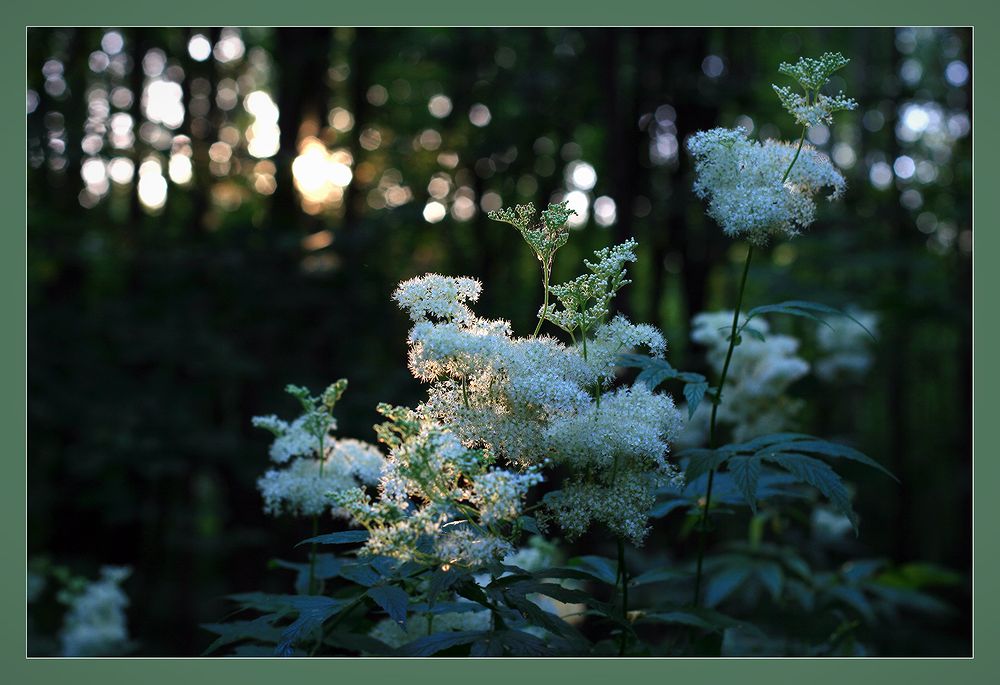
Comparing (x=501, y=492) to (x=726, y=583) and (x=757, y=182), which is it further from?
(x=726, y=583)

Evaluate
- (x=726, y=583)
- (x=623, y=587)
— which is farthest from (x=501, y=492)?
(x=726, y=583)

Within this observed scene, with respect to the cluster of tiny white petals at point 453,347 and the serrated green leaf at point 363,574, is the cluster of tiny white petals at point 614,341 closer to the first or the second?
the cluster of tiny white petals at point 453,347

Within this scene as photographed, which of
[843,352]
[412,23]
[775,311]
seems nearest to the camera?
[775,311]

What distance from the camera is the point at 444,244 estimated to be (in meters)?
6.54

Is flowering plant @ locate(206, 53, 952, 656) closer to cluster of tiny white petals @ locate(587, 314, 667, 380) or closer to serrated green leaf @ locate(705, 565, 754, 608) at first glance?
cluster of tiny white petals @ locate(587, 314, 667, 380)

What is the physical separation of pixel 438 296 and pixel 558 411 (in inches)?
10.3

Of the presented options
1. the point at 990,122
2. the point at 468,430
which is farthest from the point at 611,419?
the point at 990,122

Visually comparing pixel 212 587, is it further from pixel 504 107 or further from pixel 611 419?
pixel 611 419

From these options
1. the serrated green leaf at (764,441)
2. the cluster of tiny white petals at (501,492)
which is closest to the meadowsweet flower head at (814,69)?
the serrated green leaf at (764,441)

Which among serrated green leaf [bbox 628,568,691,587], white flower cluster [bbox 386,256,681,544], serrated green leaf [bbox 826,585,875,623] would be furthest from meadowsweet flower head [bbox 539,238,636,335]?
serrated green leaf [bbox 826,585,875,623]

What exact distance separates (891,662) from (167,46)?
21.0 feet

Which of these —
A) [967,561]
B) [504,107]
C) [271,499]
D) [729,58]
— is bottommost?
[967,561]

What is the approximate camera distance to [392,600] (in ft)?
3.78

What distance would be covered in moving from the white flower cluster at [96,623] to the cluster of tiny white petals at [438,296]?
112 inches
